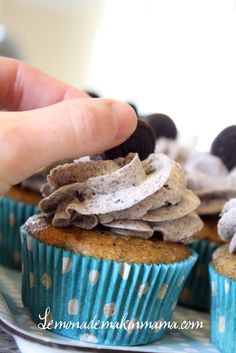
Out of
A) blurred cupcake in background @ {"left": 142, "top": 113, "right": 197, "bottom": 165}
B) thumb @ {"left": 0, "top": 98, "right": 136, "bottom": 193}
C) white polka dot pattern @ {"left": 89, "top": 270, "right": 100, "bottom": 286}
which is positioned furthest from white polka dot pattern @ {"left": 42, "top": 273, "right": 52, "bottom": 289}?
blurred cupcake in background @ {"left": 142, "top": 113, "right": 197, "bottom": 165}

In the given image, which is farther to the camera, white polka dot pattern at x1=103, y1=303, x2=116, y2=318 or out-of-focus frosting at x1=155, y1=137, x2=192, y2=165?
out-of-focus frosting at x1=155, y1=137, x2=192, y2=165

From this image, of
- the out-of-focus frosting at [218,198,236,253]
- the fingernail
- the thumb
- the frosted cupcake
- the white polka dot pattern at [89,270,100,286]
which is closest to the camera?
the thumb

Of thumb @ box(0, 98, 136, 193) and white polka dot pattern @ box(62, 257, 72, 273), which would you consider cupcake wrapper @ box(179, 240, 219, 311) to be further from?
thumb @ box(0, 98, 136, 193)

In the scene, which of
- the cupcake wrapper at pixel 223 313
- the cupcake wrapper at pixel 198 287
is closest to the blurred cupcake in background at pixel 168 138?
the cupcake wrapper at pixel 198 287

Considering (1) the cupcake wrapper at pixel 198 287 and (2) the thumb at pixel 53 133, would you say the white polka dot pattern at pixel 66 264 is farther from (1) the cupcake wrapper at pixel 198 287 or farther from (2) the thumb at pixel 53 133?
(1) the cupcake wrapper at pixel 198 287

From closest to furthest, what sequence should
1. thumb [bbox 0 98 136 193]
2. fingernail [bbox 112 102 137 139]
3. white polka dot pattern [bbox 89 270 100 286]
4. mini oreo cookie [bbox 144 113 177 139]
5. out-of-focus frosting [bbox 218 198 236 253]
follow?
thumb [bbox 0 98 136 193]
fingernail [bbox 112 102 137 139]
white polka dot pattern [bbox 89 270 100 286]
out-of-focus frosting [bbox 218 198 236 253]
mini oreo cookie [bbox 144 113 177 139]

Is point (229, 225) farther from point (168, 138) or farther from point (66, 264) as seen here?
point (168, 138)

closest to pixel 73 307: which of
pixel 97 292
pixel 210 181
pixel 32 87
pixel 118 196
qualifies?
pixel 97 292
